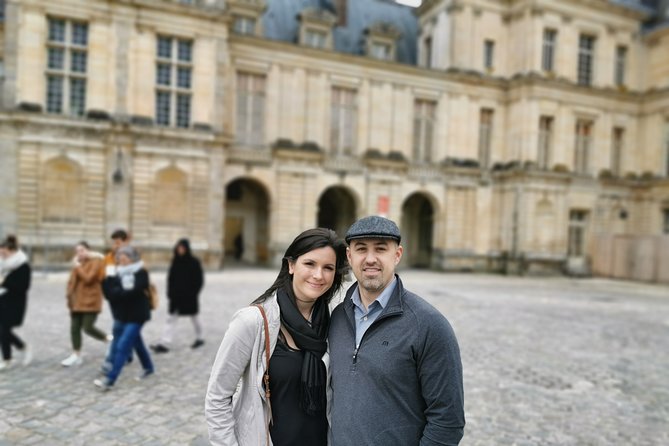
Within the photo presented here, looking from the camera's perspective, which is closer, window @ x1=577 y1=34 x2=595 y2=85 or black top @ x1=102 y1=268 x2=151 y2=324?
black top @ x1=102 y1=268 x2=151 y2=324

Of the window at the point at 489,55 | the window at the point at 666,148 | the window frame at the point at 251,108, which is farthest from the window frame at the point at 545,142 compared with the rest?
the window frame at the point at 251,108

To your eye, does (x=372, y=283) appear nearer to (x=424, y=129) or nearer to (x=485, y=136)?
(x=424, y=129)

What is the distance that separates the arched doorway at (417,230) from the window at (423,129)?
3716 mm

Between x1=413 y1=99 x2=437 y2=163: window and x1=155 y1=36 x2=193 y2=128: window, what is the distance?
11.8 meters

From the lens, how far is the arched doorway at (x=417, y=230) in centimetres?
2812


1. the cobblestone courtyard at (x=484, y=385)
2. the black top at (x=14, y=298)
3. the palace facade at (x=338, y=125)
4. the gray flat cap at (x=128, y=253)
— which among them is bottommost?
the cobblestone courtyard at (x=484, y=385)

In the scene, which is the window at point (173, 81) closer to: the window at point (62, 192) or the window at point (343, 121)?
the window at point (62, 192)

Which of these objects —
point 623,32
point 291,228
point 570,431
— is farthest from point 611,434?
point 623,32

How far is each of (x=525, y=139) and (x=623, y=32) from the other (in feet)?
31.3

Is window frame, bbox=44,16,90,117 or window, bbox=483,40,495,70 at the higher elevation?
window, bbox=483,40,495,70

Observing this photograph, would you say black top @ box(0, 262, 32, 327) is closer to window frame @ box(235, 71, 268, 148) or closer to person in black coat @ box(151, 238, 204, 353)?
person in black coat @ box(151, 238, 204, 353)

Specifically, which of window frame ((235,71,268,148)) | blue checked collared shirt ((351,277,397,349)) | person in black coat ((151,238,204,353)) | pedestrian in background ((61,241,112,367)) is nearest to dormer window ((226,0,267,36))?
window frame ((235,71,268,148))

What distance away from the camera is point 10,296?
6.50 m

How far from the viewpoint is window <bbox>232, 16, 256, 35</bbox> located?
2320cm
